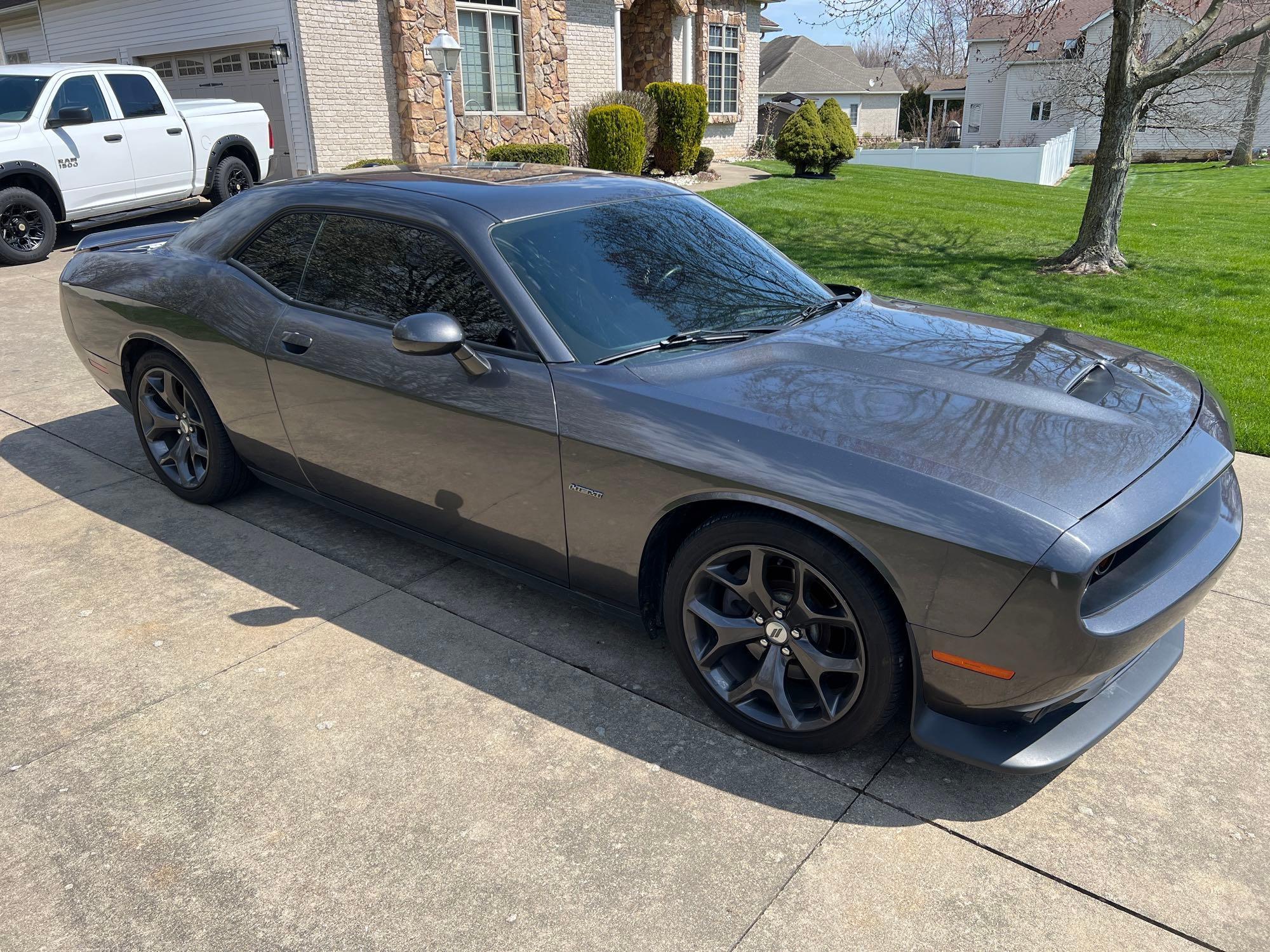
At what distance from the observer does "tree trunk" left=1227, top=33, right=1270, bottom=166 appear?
35.9 metres

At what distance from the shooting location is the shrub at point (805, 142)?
19734 millimetres

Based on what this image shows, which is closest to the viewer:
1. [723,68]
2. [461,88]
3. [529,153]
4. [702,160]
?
[529,153]

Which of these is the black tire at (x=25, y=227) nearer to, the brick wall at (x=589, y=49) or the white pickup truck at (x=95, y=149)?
the white pickup truck at (x=95, y=149)

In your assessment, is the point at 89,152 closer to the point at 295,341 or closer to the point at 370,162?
the point at 370,162

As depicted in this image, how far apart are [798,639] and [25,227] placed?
11.3 m

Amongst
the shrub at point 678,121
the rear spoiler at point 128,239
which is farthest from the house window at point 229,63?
the rear spoiler at point 128,239

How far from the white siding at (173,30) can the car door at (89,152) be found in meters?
4.38

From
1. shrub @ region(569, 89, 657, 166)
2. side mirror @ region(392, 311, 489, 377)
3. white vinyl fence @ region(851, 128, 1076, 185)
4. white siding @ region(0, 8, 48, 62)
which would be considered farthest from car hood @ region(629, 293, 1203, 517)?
white vinyl fence @ region(851, 128, 1076, 185)

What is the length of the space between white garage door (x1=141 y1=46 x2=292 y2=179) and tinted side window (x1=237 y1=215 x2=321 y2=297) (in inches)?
510

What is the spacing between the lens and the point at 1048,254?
11.6 m

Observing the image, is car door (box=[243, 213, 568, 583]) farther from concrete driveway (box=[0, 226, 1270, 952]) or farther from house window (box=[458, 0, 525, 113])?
house window (box=[458, 0, 525, 113])

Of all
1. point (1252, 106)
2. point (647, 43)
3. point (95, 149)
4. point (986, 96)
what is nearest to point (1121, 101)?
point (95, 149)

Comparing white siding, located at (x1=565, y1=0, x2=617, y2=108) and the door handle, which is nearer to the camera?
the door handle

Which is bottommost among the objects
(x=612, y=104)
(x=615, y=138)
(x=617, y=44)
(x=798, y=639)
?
(x=798, y=639)
